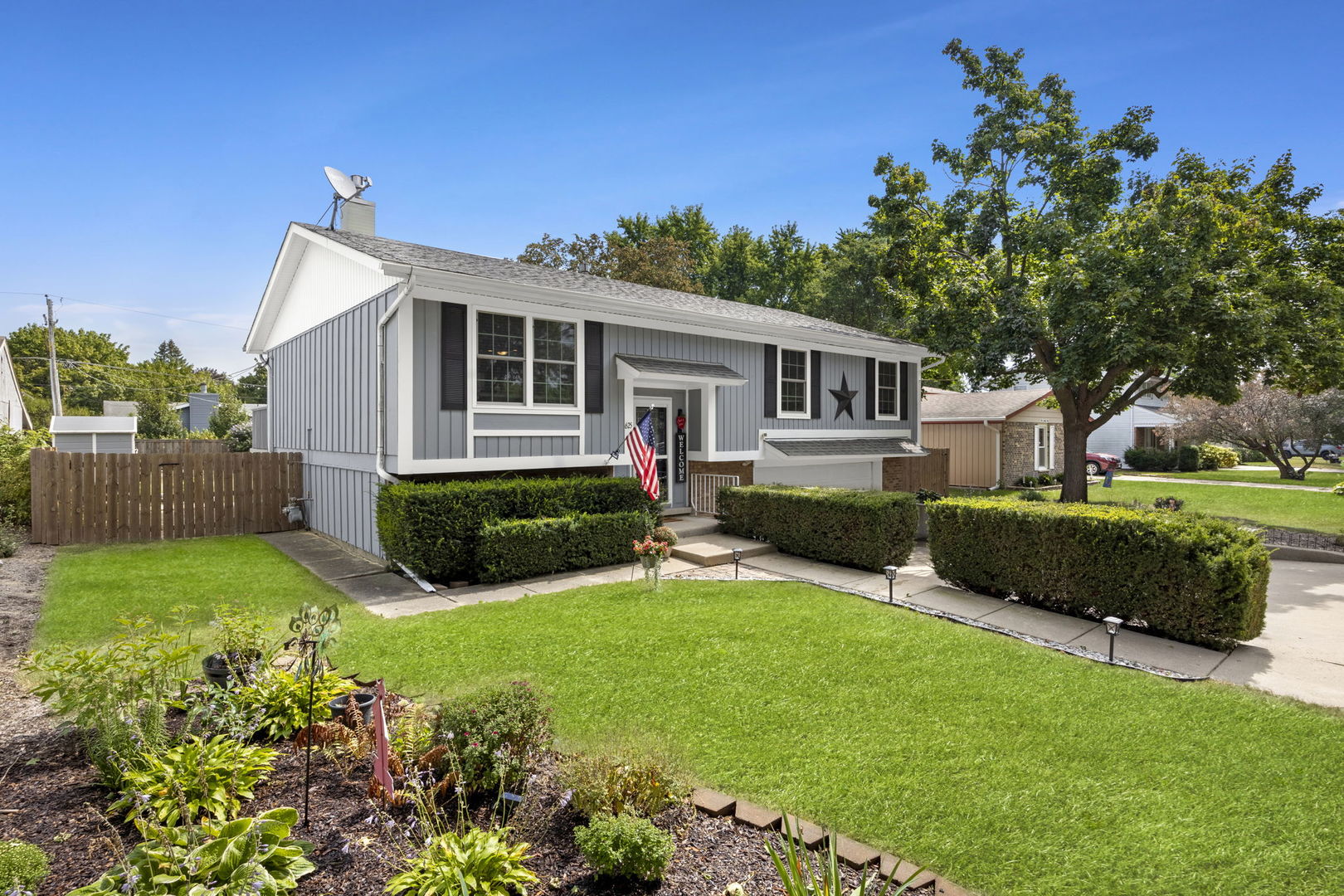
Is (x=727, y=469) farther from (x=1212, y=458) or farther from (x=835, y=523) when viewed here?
(x=1212, y=458)

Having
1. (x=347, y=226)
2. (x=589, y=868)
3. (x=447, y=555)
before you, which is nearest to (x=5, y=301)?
(x=347, y=226)

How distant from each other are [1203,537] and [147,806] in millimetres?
7796

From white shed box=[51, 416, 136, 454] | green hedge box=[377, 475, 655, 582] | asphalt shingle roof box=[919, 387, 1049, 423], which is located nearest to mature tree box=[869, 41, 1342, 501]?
Answer: asphalt shingle roof box=[919, 387, 1049, 423]

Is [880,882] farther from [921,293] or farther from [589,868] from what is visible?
[921,293]

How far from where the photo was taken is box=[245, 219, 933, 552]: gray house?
8.98 meters

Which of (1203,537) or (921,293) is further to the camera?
(921,293)

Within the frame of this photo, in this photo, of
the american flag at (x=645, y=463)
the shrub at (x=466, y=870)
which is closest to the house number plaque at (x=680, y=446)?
the american flag at (x=645, y=463)

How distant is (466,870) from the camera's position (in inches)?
88.8

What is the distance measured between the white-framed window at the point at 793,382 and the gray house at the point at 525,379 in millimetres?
36

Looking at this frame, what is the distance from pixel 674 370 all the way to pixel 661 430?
62.9 inches

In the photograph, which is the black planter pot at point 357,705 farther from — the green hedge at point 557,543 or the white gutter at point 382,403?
the white gutter at point 382,403

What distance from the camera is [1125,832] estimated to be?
295 centimetres

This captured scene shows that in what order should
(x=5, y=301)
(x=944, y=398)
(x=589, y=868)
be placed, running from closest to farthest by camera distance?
(x=589, y=868), (x=944, y=398), (x=5, y=301)

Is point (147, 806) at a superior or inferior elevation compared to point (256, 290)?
inferior
